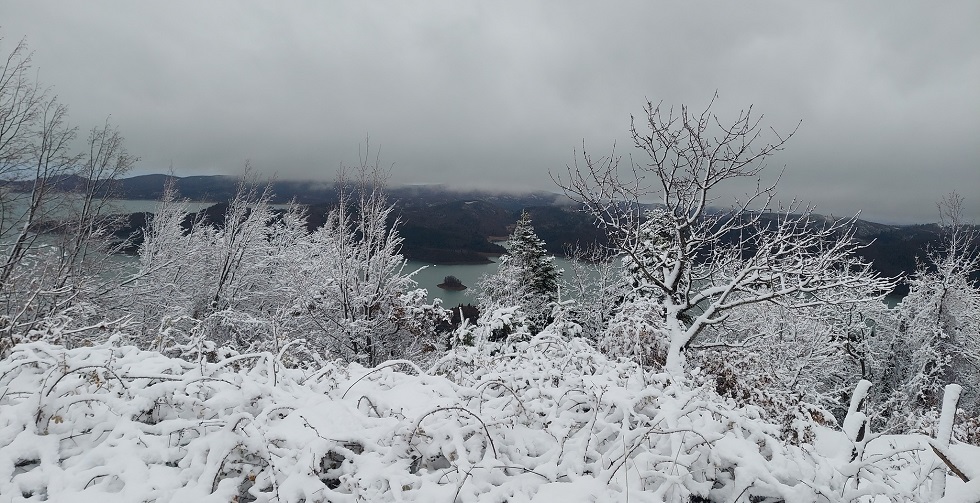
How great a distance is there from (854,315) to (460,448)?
23.8m

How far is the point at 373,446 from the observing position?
2.35 metres

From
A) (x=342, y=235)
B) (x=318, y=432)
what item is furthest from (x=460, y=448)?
(x=342, y=235)

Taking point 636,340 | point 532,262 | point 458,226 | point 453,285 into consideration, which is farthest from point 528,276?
point 458,226

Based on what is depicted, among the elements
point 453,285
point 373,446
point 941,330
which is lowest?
point 453,285

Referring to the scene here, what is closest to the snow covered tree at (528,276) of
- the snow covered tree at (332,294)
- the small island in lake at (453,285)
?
the snow covered tree at (332,294)

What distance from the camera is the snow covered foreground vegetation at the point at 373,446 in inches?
81.7

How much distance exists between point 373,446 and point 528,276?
19.7 meters

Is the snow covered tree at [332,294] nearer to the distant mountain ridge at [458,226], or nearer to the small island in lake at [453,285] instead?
the distant mountain ridge at [458,226]

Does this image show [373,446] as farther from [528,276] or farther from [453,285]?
[453,285]

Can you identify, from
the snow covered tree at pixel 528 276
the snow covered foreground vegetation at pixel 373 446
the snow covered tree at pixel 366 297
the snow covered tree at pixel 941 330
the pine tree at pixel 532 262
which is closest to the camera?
the snow covered foreground vegetation at pixel 373 446

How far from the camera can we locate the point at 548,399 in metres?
2.96

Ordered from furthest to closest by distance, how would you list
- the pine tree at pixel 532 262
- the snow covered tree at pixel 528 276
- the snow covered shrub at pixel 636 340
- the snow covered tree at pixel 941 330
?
the pine tree at pixel 532 262, the snow covered tree at pixel 528 276, the snow covered tree at pixel 941 330, the snow covered shrub at pixel 636 340

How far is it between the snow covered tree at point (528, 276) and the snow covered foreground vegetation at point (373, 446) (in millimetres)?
17523

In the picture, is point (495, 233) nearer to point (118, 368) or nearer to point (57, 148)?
point (57, 148)
